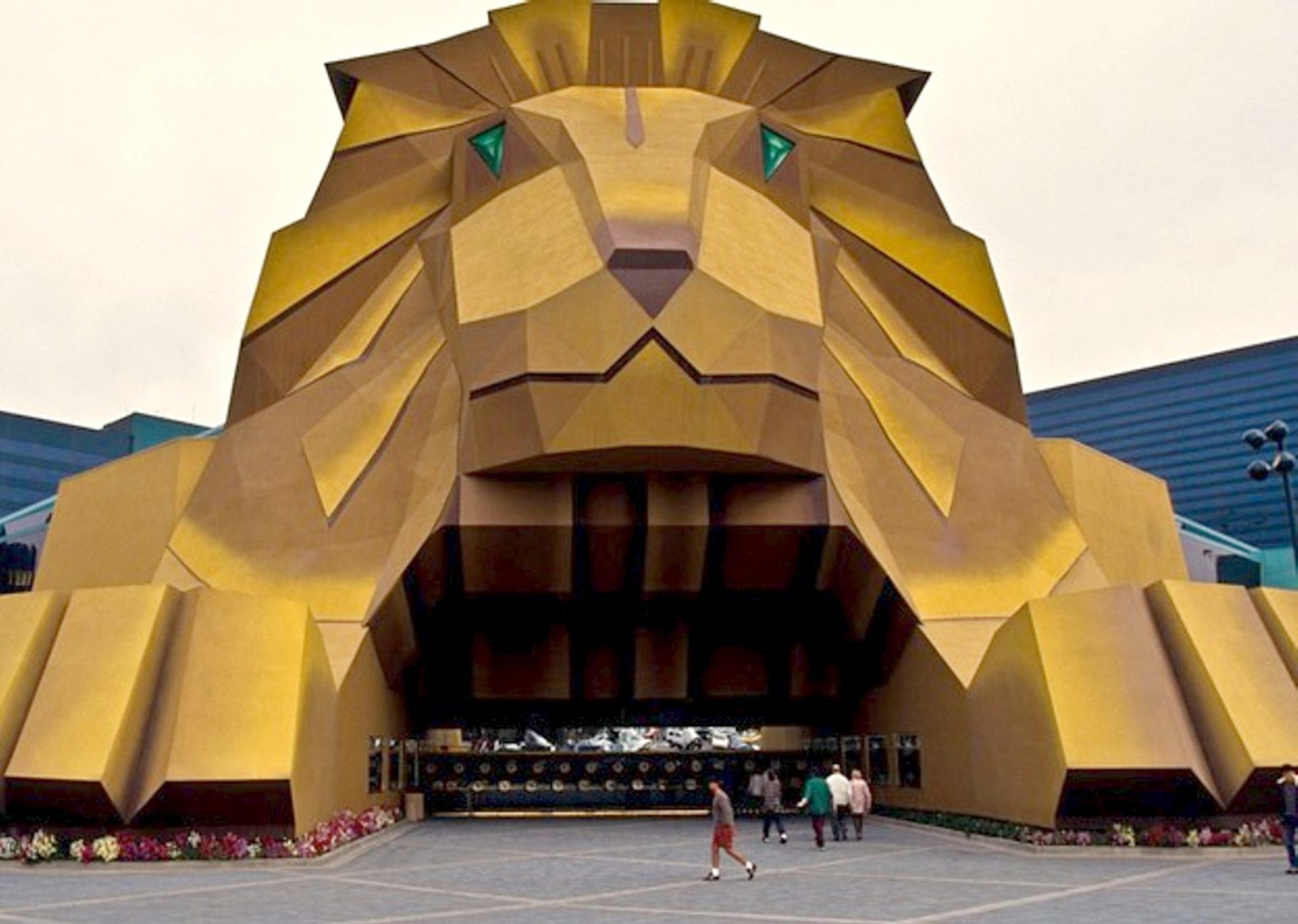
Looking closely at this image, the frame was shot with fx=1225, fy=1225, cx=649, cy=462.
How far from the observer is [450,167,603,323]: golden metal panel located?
23.0 meters

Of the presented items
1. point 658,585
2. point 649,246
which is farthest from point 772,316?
point 658,585

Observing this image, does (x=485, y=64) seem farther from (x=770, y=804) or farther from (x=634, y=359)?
(x=770, y=804)

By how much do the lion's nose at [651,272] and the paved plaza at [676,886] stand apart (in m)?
9.74

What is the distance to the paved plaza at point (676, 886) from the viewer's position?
12.9 meters

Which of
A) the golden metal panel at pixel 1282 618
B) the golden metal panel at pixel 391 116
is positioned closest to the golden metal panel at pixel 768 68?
the golden metal panel at pixel 391 116

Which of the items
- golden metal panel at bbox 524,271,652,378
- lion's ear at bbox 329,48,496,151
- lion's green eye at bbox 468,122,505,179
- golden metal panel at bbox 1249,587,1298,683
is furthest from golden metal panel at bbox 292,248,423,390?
golden metal panel at bbox 1249,587,1298,683

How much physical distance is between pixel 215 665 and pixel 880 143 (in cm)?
2031

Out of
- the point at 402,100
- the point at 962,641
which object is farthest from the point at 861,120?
the point at 962,641

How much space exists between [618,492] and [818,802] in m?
7.23

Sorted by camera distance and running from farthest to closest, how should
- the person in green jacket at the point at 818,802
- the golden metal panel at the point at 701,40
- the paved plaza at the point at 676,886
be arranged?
the golden metal panel at the point at 701,40
the person in green jacket at the point at 818,802
the paved plaza at the point at 676,886

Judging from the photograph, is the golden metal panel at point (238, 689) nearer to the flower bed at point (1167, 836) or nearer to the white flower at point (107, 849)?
the white flower at point (107, 849)

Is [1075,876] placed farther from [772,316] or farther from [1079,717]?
[772,316]

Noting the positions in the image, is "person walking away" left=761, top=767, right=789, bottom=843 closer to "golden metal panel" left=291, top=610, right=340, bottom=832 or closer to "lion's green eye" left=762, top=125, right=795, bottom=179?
"golden metal panel" left=291, top=610, right=340, bottom=832

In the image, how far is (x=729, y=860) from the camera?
19094 mm
